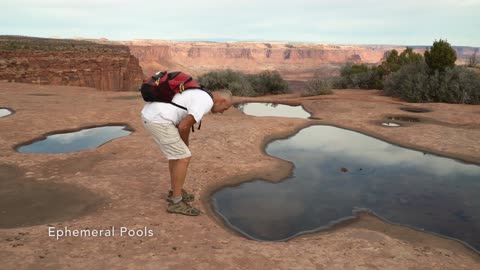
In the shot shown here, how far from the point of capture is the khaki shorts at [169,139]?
4.42 meters

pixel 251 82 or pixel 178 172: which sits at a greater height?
pixel 251 82

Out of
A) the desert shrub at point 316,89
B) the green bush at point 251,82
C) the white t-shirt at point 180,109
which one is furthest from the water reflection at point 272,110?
the white t-shirt at point 180,109

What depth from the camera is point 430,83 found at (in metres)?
18.5

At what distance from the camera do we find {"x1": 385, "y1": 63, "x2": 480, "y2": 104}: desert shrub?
17859mm

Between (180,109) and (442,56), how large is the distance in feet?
62.7

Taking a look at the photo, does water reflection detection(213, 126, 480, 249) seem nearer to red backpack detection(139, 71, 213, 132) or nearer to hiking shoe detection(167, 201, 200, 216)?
hiking shoe detection(167, 201, 200, 216)

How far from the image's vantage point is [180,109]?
14.3ft

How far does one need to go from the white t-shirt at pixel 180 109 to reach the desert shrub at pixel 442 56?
743 inches

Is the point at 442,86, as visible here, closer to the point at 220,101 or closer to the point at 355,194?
the point at 355,194

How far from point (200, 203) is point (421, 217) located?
3051mm

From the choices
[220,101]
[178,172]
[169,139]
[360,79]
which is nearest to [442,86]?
[360,79]

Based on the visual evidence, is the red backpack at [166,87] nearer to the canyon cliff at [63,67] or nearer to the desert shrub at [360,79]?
the desert shrub at [360,79]

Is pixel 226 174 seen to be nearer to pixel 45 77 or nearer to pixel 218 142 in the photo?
pixel 218 142

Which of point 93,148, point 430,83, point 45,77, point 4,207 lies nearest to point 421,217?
point 4,207
